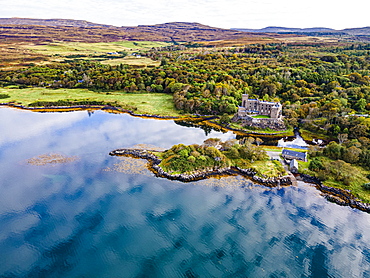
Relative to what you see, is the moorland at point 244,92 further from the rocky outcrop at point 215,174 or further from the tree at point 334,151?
the rocky outcrop at point 215,174

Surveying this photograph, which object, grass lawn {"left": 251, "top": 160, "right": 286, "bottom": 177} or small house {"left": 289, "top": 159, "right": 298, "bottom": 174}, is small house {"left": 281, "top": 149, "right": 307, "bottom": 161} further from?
grass lawn {"left": 251, "top": 160, "right": 286, "bottom": 177}

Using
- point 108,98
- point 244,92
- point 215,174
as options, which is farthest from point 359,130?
point 108,98

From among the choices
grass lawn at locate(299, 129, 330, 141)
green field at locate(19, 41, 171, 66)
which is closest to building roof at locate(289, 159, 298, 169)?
grass lawn at locate(299, 129, 330, 141)

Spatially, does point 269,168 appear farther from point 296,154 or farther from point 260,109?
point 260,109

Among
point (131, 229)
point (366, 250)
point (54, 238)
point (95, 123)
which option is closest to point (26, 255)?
point (54, 238)

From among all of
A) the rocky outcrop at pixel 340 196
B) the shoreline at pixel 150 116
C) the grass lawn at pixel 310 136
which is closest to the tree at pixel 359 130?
the grass lawn at pixel 310 136

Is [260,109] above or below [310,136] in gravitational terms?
above
